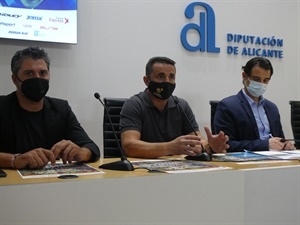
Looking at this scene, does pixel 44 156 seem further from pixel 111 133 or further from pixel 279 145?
pixel 279 145

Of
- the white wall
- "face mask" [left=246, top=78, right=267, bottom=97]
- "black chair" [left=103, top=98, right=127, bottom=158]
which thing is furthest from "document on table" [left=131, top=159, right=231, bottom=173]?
the white wall

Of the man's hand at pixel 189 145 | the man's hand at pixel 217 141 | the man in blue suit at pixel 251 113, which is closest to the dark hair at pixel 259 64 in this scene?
the man in blue suit at pixel 251 113

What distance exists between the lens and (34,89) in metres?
1.78

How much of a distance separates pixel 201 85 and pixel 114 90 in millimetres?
897

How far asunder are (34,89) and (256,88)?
1.53 m

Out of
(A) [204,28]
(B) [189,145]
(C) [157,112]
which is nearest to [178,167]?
(B) [189,145]

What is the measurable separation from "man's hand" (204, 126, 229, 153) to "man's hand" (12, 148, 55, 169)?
84 centimetres

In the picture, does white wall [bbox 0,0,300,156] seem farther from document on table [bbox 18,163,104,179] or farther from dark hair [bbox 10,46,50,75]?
document on table [bbox 18,163,104,179]

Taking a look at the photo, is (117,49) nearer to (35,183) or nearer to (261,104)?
(261,104)

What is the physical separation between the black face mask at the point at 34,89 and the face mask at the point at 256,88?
146 cm

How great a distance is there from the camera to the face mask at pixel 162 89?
222cm

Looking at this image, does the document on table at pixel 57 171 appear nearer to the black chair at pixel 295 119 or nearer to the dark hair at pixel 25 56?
the dark hair at pixel 25 56

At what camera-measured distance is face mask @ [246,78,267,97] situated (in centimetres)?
257

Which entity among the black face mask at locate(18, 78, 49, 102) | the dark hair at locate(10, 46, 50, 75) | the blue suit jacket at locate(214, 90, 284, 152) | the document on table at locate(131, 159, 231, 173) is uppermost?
the dark hair at locate(10, 46, 50, 75)
